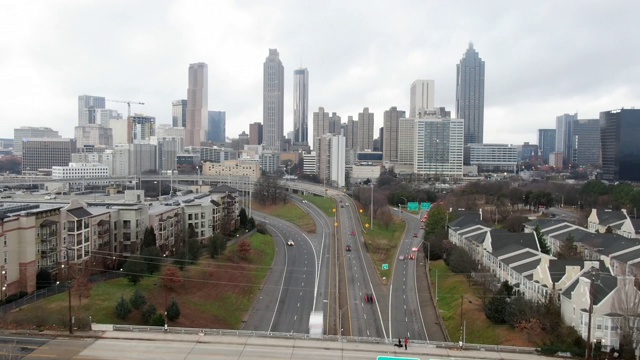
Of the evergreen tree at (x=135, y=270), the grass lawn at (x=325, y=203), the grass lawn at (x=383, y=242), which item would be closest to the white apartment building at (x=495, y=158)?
the grass lawn at (x=325, y=203)

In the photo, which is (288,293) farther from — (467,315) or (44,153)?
(44,153)

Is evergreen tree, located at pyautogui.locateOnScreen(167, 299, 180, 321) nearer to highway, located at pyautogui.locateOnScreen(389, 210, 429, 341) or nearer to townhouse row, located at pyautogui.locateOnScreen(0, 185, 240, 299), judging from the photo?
townhouse row, located at pyautogui.locateOnScreen(0, 185, 240, 299)

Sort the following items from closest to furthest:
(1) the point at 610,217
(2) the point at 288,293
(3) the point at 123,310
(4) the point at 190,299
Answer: (3) the point at 123,310
(4) the point at 190,299
(2) the point at 288,293
(1) the point at 610,217

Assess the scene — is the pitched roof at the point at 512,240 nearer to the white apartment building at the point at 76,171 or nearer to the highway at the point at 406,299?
the highway at the point at 406,299

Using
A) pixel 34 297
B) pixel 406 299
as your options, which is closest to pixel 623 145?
pixel 406 299

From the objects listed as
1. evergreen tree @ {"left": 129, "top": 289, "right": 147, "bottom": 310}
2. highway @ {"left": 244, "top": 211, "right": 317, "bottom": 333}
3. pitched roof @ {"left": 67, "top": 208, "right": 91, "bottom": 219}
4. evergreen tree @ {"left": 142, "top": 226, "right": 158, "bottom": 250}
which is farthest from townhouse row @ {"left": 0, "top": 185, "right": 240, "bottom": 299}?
highway @ {"left": 244, "top": 211, "right": 317, "bottom": 333}
